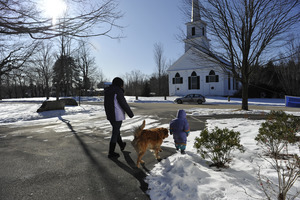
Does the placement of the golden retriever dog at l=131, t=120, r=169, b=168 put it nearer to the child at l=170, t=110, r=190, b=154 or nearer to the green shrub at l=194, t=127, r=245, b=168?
the child at l=170, t=110, r=190, b=154

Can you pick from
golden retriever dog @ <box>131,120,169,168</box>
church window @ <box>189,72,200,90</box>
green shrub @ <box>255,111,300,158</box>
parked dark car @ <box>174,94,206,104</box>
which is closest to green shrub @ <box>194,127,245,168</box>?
green shrub @ <box>255,111,300,158</box>

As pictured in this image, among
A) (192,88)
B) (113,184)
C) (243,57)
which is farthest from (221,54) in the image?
(192,88)

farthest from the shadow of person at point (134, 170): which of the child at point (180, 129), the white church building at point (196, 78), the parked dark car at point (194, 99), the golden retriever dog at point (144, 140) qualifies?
the white church building at point (196, 78)

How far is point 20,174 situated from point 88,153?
1477mm

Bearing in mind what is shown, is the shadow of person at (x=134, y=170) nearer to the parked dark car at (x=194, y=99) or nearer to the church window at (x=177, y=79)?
the parked dark car at (x=194, y=99)

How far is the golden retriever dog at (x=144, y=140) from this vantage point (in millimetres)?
3477

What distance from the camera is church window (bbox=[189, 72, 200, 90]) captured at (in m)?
35.4

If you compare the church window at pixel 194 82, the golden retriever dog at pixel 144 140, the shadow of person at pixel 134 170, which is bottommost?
the shadow of person at pixel 134 170

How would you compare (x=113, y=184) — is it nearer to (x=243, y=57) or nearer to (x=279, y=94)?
(x=243, y=57)

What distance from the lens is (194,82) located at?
117 ft

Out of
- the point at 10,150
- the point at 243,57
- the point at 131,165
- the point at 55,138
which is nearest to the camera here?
the point at 131,165

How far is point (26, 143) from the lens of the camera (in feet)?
18.0

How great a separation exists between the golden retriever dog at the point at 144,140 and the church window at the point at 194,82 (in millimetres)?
33172

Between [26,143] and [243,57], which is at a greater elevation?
[243,57]
